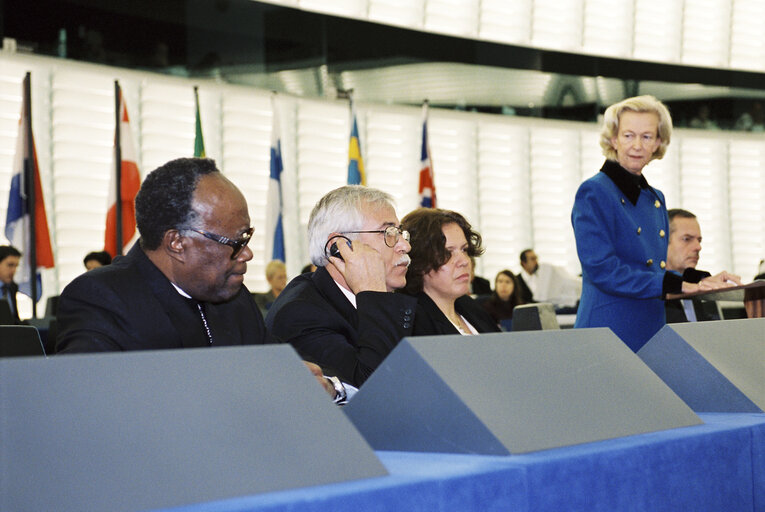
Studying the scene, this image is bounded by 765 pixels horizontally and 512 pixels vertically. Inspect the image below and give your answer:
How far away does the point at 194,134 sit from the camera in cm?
1052

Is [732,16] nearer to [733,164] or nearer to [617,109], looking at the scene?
[733,164]

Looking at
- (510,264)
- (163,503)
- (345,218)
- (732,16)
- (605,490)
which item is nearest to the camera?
(163,503)

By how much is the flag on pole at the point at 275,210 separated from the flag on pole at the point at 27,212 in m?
2.24

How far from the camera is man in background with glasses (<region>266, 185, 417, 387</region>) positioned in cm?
228

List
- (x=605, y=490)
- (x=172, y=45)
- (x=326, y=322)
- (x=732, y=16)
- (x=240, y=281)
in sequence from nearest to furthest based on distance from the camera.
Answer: (x=605, y=490) < (x=240, y=281) < (x=326, y=322) < (x=172, y=45) < (x=732, y=16)

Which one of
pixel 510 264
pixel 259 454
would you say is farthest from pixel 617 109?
pixel 510 264

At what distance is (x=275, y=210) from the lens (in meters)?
10.0

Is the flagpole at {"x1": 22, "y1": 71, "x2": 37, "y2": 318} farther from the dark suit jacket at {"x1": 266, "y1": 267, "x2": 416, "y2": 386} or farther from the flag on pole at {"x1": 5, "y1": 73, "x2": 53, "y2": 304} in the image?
the dark suit jacket at {"x1": 266, "y1": 267, "x2": 416, "y2": 386}

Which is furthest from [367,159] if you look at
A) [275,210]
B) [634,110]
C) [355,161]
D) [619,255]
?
[619,255]

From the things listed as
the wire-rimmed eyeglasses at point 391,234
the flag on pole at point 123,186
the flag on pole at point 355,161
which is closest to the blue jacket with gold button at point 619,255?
the wire-rimmed eyeglasses at point 391,234

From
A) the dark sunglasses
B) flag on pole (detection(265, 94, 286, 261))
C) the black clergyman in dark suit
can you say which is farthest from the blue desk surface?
flag on pole (detection(265, 94, 286, 261))

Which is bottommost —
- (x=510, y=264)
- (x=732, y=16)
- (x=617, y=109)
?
(x=510, y=264)

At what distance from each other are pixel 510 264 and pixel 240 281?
11.5 meters

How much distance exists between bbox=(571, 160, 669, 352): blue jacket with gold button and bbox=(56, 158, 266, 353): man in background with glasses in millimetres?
1257
